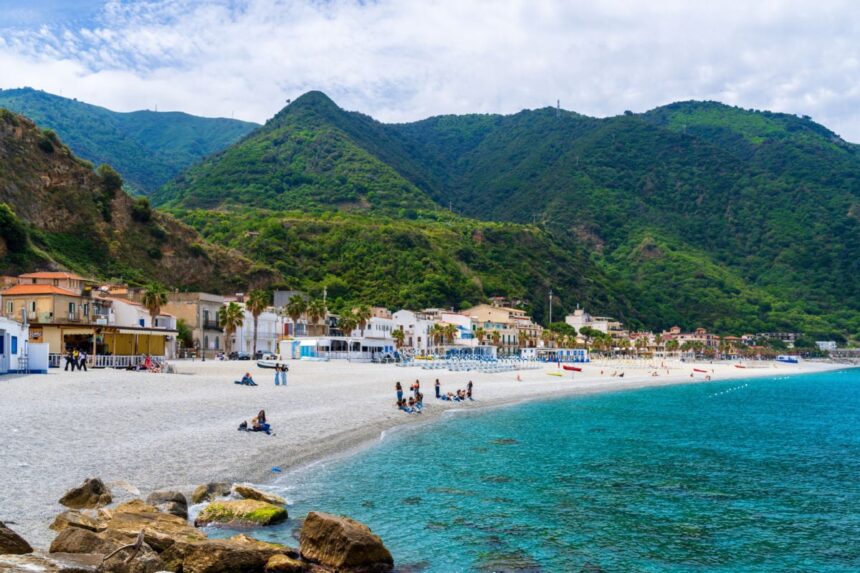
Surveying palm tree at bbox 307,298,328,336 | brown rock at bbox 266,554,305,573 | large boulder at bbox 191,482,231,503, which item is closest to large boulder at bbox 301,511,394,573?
brown rock at bbox 266,554,305,573

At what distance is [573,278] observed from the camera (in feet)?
576

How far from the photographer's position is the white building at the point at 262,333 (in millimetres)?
77438

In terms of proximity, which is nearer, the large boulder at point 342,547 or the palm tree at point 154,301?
the large boulder at point 342,547

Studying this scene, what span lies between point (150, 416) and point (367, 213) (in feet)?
533

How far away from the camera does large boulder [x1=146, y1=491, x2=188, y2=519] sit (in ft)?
50.8

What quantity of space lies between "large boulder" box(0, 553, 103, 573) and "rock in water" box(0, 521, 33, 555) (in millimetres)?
382

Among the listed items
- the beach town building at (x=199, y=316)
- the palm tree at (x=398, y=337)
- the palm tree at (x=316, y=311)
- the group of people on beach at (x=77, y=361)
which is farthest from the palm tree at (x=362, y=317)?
the group of people on beach at (x=77, y=361)

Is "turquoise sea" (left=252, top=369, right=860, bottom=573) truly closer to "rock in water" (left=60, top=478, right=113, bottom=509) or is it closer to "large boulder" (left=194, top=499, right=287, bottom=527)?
"large boulder" (left=194, top=499, right=287, bottom=527)

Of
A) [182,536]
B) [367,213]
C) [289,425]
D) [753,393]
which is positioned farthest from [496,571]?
[367,213]

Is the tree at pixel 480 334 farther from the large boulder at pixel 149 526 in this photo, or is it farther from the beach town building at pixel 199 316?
the large boulder at pixel 149 526

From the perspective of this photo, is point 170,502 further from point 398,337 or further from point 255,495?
point 398,337

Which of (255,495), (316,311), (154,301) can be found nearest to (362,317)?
(316,311)

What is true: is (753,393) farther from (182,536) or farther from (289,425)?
(182,536)

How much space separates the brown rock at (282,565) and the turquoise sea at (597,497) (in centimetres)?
210
